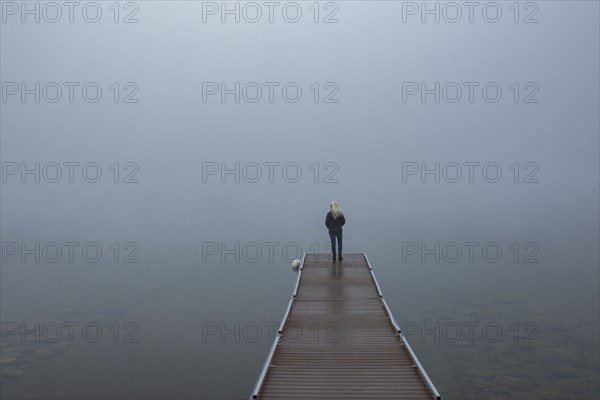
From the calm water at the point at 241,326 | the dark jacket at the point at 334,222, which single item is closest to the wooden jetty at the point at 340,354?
the dark jacket at the point at 334,222

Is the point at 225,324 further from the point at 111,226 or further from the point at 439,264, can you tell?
the point at 111,226

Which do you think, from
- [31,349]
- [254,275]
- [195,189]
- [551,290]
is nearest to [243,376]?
[31,349]

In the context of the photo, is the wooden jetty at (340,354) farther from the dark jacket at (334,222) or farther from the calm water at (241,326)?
the calm water at (241,326)

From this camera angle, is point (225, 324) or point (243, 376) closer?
point (243, 376)

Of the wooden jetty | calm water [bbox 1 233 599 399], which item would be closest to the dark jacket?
the wooden jetty

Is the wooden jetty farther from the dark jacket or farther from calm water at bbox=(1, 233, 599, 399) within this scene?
→ calm water at bbox=(1, 233, 599, 399)

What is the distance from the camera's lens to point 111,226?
2667 inches

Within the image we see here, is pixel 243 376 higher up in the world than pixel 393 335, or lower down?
lower down

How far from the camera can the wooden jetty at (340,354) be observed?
26.1ft

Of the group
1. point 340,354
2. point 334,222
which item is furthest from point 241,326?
point 340,354

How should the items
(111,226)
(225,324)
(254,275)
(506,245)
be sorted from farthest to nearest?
(111,226) → (506,245) → (254,275) → (225,324)

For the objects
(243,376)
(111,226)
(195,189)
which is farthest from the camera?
(195,189)

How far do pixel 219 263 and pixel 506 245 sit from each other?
80.7 ft

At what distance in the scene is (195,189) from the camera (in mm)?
176500
